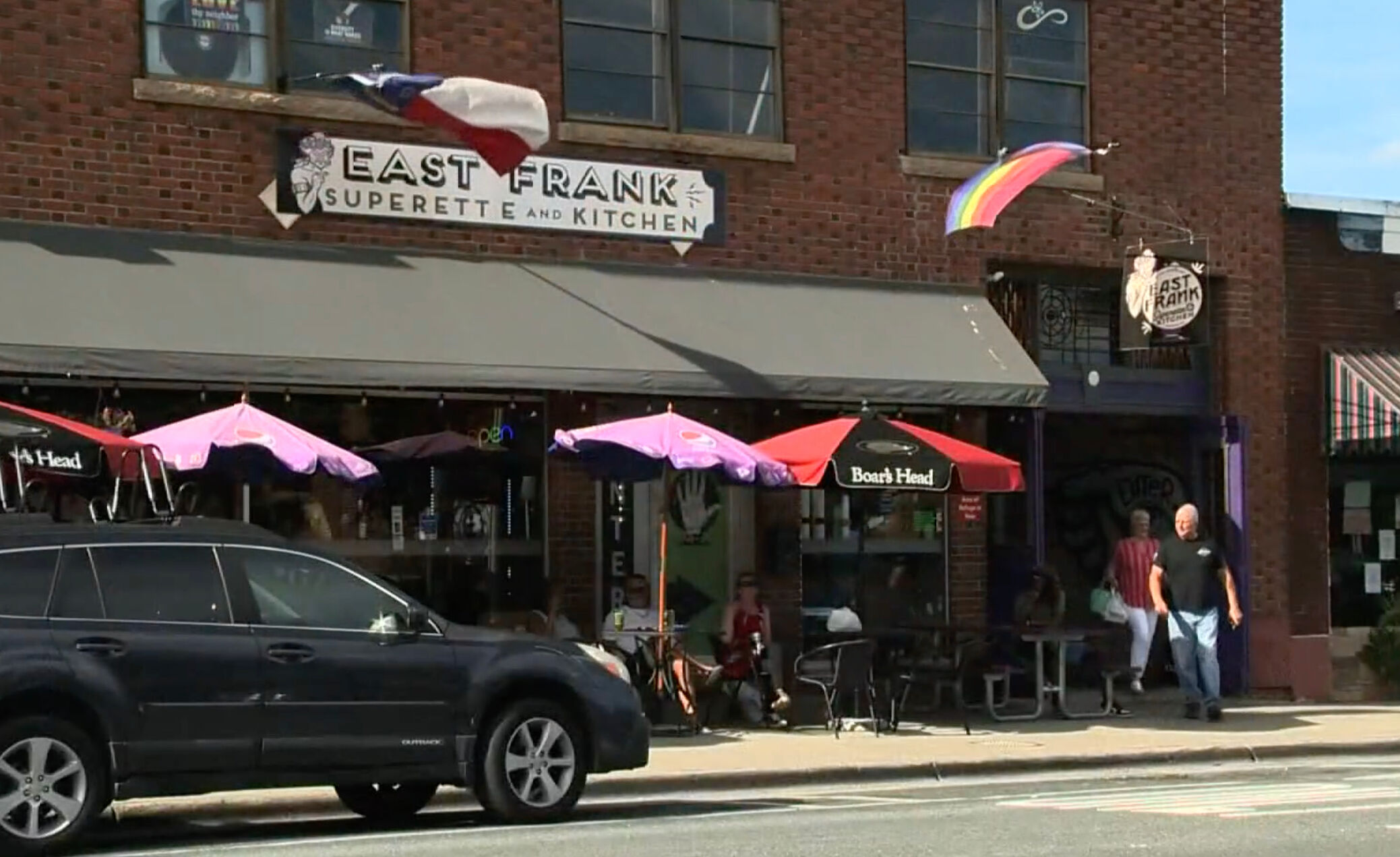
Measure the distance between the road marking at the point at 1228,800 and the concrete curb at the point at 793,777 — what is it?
137cm

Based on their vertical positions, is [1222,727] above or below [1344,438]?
below

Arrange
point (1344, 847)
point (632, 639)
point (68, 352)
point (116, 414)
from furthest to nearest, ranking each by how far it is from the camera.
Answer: point (632, 639) < point (116, 414) < point (68, 352) < point (1344, 847)

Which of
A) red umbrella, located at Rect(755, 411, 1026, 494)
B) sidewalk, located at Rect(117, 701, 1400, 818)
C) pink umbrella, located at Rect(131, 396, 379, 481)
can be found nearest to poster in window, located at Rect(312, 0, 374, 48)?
pink umbrella, located at Rect(131, 396, 379, 481)

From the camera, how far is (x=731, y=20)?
61.8 feet

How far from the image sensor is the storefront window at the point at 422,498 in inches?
653

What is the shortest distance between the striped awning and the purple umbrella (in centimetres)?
719

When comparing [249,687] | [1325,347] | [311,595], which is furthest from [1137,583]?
[249,687]

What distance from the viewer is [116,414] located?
15.8 metres

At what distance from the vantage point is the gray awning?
15.2m

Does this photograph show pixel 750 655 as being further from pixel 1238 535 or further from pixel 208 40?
pixel 208 40

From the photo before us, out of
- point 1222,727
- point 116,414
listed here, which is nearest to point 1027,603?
point 1222,727

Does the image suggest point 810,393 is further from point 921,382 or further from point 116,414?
point 116,414

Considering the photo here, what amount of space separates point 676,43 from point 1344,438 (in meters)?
7.60

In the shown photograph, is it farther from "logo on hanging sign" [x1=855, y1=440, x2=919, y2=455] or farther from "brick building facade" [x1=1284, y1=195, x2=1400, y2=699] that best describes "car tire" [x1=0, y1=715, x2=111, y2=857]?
"brick building facade" [x1=1284, y1=195, x2=1400, y2=699]
